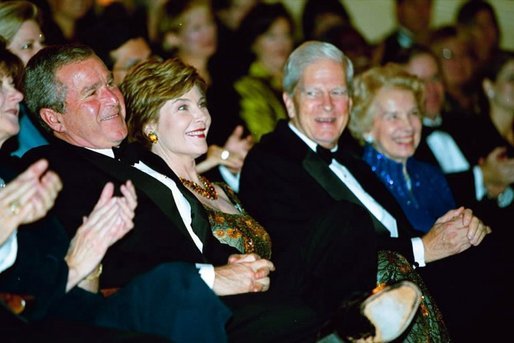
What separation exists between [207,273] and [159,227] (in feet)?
0.81

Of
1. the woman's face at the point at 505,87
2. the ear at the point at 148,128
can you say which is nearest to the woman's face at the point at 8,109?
the ear at the point at 148,128

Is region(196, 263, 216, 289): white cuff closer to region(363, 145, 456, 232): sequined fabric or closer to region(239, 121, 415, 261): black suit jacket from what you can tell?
region(239, 121, 415, 261): black suit jacket

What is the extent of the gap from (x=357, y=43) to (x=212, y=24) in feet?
3.62

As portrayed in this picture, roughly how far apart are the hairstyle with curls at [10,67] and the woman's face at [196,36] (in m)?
1.83

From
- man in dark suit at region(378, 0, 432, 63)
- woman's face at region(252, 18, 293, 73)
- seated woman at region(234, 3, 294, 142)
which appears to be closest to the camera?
seated woman at region(234, 3, 294, 142)

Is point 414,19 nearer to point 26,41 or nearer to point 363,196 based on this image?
point 363,196

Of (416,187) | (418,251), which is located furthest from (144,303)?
(416,187)

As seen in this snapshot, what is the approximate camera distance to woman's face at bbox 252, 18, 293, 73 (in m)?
5.61

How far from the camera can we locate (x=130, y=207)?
3.07 m

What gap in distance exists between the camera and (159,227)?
3.31m

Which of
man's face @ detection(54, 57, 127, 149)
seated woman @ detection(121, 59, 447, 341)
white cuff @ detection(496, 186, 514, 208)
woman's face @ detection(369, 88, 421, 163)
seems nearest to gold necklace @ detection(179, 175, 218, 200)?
seated woman @ detection(121, 59, 447, 341)

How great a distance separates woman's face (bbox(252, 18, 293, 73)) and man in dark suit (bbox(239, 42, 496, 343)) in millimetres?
1139

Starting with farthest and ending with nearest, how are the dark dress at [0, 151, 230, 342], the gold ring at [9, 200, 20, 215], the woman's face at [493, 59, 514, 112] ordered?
Result: the woman's face at [493, 59, 514, 112]
the dark dress at [0, 151, 230, 342]
the gold ring at [9, 200, 20, 215]

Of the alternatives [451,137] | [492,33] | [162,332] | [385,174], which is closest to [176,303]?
[162,332]
